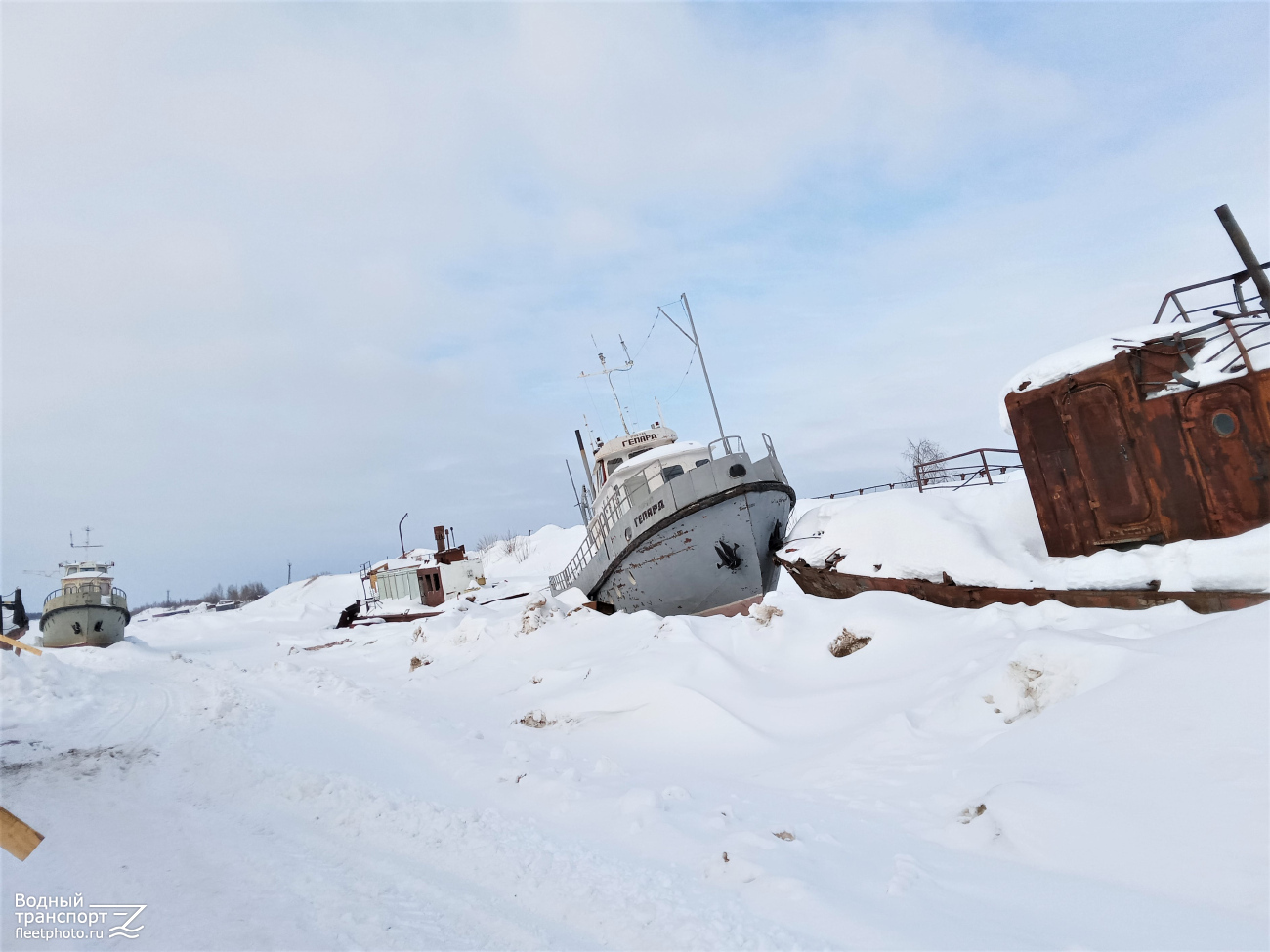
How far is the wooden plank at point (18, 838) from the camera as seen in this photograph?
9.41 ft

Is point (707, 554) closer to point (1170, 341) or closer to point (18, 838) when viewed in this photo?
point (1170, 341)

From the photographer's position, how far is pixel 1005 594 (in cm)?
757

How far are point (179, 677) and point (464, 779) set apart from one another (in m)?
11.8

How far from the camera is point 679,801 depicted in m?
4.82

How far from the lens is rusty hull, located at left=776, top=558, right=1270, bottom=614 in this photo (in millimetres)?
5945

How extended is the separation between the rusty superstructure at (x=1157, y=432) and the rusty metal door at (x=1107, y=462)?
0.03ft

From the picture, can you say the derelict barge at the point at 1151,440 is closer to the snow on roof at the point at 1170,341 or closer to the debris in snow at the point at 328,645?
the snow on roof at the point at 1170,341

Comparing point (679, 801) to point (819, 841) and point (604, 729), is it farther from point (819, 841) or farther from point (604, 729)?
point (604, 729)

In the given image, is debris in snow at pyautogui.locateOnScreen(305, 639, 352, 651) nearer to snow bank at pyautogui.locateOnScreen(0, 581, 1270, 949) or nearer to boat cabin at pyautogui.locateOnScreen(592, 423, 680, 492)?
boat cabin at pyautogui.locateOnScreen(592, 423, 680, 492)

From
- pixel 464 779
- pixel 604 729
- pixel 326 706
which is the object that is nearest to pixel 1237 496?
pixel 604 729

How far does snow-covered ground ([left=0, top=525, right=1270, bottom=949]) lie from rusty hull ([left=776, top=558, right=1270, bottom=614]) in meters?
0.39

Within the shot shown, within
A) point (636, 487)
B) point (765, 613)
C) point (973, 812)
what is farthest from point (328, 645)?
point (973, 812)

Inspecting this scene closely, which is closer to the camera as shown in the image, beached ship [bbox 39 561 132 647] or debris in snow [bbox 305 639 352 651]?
debris in snow [bbox 305 639 352 651]

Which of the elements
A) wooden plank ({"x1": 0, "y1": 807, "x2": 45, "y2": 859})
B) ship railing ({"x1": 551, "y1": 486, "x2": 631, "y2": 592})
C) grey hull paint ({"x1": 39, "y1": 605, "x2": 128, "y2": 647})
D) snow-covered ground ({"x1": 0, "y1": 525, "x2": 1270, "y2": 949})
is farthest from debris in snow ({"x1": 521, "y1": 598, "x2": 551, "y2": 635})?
grey hull paint ({"x1": 39, "y1": 605, "x2": 128, "y2": 647})
